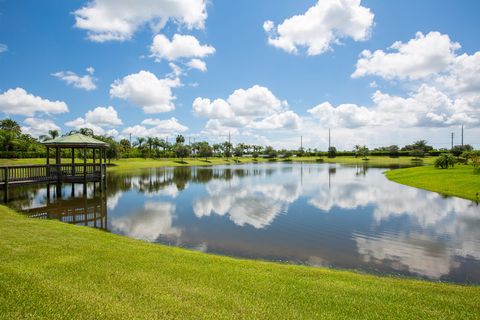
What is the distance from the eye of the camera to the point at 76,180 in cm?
2438

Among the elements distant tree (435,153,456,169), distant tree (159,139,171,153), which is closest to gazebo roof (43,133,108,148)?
distant tree (435,153,456,169)

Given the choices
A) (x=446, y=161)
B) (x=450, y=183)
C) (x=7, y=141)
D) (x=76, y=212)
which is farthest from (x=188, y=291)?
(x=7, y=141)

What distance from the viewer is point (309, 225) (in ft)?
46.3

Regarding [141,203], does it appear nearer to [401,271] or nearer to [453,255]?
[401,271]

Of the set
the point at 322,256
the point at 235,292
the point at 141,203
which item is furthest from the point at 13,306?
the point at 141,203

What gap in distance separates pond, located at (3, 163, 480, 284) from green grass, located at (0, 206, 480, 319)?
2.44 meters

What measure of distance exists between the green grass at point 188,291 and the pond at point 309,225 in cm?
244

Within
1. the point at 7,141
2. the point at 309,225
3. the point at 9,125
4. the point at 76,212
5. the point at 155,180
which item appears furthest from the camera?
the point at 9,125

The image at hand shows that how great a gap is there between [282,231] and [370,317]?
26.5 feet

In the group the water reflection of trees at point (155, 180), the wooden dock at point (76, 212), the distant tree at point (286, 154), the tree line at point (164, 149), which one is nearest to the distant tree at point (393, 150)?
the tree line at point (164, 149)

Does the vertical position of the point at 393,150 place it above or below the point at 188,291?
above

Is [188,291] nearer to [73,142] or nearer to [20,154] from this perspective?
[73,142]

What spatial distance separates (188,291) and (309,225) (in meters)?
9.68

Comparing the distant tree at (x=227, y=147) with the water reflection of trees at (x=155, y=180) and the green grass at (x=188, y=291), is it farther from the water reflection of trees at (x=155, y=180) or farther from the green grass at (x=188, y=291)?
the green grass at (x=188, y=291)
